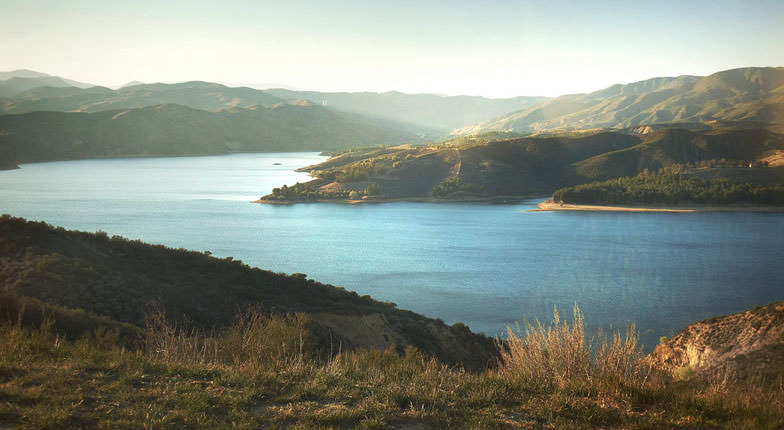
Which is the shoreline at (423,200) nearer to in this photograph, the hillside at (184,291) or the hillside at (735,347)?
the hillside at (184,291)

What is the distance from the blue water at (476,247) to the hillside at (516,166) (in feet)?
35.0

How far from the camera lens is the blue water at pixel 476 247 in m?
51.9

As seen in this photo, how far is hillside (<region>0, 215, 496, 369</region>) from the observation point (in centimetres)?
2248

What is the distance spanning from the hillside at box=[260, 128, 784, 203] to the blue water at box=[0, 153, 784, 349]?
420 inches

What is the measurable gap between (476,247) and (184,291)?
56.8 m

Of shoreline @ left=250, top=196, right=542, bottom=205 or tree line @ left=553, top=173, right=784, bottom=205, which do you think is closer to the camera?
tree line @ left=553, top=173, right=784, bottom=205

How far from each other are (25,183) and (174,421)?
153186mm

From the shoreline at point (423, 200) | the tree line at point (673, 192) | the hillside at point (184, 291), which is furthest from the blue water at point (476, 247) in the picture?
the hillside at point (184, 291)

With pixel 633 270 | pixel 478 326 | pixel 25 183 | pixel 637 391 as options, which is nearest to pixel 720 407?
pixel 637 391

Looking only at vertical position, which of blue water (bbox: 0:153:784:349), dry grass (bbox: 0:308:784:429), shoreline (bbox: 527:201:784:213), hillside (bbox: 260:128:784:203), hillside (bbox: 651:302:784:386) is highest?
hillside (bbox: 260:128:784:203)

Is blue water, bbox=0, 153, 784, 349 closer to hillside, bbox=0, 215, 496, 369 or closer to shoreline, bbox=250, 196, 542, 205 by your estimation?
shoreline, bbox=250, 196, 542, 205

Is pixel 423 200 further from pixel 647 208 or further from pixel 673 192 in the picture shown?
pixel 673 192

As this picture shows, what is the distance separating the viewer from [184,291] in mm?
27219

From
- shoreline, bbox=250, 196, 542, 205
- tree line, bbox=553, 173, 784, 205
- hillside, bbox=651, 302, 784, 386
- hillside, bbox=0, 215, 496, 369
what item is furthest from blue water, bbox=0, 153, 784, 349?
hillside, bbox=651, 302, 784, 386
